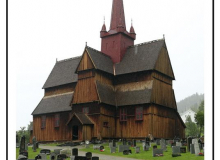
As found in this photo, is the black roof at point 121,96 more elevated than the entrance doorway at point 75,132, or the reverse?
the black roof at point 121,96

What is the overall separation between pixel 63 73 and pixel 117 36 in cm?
1125

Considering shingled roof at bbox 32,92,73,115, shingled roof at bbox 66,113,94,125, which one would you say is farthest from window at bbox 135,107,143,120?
shingled roof at bbox 32,92,73,115

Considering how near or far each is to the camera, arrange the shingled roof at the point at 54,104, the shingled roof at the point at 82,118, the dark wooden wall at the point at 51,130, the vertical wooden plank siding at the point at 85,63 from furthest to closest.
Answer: the shingled roof at the point at 54,104 < the dark wooden wall at the point at 51,130 < the vertical wooden plank siding at the point at 85,63 < the shingled roof at the point at 82,118

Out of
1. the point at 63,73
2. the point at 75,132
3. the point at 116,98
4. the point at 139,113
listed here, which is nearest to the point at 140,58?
the point at 116,98

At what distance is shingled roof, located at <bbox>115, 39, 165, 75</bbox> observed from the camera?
44.5m

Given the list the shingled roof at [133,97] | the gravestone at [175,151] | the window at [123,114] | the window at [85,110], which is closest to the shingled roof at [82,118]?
the window at [85,110]

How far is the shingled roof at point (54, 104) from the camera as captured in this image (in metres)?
48.8

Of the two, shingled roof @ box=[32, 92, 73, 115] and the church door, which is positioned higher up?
shingled roof @ box=[32, 92, 73, 115]

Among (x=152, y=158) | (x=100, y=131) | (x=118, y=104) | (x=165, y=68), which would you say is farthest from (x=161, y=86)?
(x=152, y=158)

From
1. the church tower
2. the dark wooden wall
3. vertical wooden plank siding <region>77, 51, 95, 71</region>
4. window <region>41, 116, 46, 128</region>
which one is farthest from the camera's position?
window <region>41, 116, 46, 128</region>

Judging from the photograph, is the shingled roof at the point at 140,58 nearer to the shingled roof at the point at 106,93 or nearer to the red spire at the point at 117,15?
the shingled roof at the point at 106,93

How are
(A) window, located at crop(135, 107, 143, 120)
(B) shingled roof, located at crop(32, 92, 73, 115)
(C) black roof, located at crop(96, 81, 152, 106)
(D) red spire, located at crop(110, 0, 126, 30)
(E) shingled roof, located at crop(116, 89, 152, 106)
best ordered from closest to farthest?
(E) shingled roof, located at crop(116, 89, 152, 106), (A) window, located at crop(135, 107, 143, 120), (C) black roof, located at crop(96, 81, 152, 106), (B) shingled roof, located at crop(32, 92, 73, 115), (D) red spire, located at crop(110, 0, 126, 30)

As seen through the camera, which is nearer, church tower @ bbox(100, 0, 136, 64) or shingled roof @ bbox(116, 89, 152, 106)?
shingled roof @ bbox(116, 89, 152, 106)

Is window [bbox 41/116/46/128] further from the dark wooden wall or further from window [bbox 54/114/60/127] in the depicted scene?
window [bbox 54/114/60/127]
